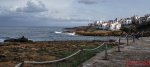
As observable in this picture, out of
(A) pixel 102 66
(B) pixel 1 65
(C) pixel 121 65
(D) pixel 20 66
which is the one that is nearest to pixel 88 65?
(A) pixel 102 66

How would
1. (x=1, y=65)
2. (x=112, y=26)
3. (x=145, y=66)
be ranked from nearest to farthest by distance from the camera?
(x=145, y=66), (x=1, y=65), (x=112, y=26)

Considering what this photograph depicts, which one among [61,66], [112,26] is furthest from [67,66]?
[112,26]

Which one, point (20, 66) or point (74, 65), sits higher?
point (20, 66)

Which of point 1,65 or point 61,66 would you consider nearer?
point 61,66

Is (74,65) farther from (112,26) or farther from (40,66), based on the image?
(112,26)

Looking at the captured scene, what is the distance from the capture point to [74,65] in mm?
14453

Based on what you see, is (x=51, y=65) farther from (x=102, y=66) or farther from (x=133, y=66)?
(x=133, y=66)

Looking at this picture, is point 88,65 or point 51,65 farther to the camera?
point 51,65

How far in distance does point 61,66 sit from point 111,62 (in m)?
2.73

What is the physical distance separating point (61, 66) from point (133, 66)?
355cm

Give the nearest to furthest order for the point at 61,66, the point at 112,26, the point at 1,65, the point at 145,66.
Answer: the point at 145,66 → the point at 61,66 → the point at 1,65 → the point at 112,26

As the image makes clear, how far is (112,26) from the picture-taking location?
576 feet

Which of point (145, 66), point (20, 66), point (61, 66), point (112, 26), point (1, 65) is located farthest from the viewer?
point (112, 26)

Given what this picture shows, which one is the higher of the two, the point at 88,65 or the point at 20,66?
the point at 20,66
